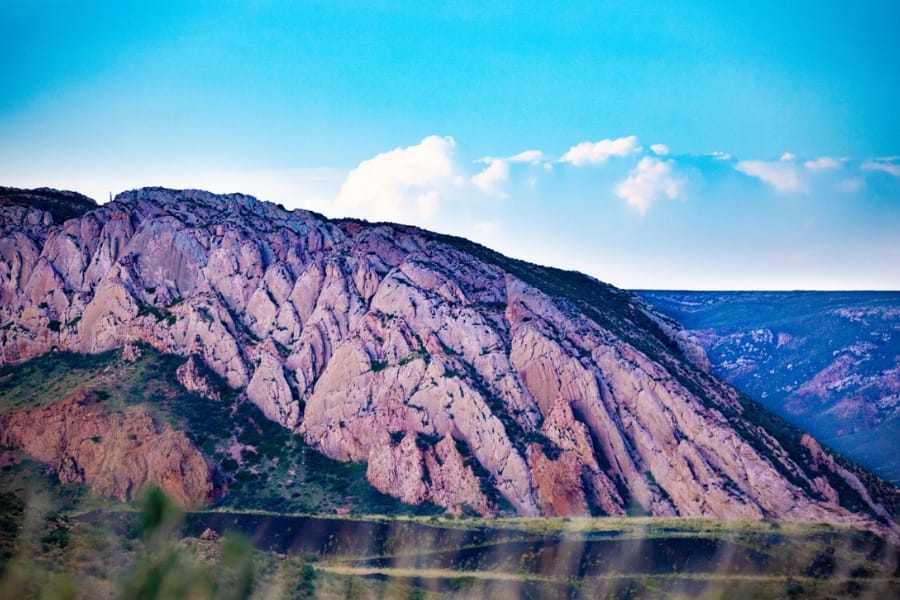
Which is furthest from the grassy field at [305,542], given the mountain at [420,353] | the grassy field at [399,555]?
the mountain at [420,353]

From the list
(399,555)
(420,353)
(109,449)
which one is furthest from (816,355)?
(109,449)

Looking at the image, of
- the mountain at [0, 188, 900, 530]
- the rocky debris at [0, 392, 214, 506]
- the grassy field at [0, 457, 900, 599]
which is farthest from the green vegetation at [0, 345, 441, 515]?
the grassy field at [0, 457, 900, 599]

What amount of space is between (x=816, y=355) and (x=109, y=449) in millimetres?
100029

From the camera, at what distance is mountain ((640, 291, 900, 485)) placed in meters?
119

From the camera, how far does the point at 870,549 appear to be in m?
72.4

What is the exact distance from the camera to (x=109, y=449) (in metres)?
83.1

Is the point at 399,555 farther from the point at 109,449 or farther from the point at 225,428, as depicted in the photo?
the point at 109,449

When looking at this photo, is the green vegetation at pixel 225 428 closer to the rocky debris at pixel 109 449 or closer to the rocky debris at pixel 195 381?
the rocky debris at pixel 195 381

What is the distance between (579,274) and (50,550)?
9561 centimetres

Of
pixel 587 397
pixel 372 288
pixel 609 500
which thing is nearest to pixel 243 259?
pixel 372 288

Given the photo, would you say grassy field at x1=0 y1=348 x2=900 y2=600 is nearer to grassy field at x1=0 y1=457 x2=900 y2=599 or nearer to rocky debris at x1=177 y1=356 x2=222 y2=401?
grassy field at x1=0 y1=457 x2=900 y2=599

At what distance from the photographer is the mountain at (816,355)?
119 m

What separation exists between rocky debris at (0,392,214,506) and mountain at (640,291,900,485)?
Result: 75469 millimetres

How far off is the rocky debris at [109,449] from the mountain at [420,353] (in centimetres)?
214
